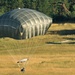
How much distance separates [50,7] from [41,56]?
8653cm

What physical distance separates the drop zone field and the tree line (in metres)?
55.2

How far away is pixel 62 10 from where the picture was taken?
150 m

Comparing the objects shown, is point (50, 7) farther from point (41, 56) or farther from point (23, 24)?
point (41, 56)

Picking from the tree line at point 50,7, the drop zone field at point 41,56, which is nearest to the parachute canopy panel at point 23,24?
the drop zone field at point 41,56

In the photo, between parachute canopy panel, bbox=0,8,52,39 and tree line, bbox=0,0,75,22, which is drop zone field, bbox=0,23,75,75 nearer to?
parachute canopy panel, bbox=0,8,52,39

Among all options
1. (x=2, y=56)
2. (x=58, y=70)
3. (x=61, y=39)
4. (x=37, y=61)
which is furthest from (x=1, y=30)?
(x=58, y=70)

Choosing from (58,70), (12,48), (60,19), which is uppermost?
(58,70)

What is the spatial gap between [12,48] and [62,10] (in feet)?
274

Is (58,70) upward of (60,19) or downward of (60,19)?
upward

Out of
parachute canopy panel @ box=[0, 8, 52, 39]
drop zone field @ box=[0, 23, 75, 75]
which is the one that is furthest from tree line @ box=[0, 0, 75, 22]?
drop zone field @ box=[0, 23, 75, 75]

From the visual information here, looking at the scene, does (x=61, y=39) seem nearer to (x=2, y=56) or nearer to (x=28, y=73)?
(x=2, y=56)

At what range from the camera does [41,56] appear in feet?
194

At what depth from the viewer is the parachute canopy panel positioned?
86.5 m

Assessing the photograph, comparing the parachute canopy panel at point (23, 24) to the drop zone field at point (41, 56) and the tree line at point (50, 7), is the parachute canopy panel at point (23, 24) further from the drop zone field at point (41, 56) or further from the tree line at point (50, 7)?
the tree line at point (50, 7)
